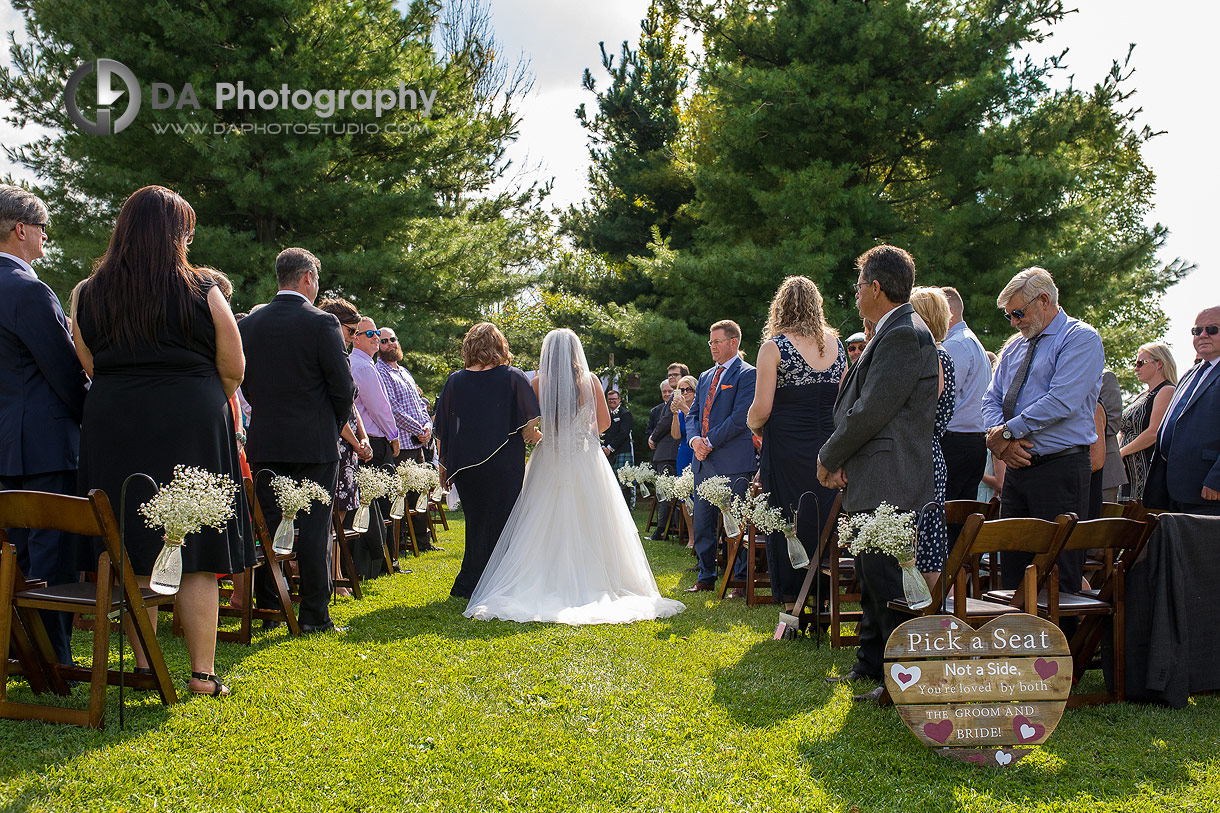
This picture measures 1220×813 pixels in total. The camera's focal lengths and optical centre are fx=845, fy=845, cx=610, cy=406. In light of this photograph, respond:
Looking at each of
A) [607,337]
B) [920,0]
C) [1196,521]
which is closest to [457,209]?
[607,337]

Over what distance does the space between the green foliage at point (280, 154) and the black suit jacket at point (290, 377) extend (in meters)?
10.2

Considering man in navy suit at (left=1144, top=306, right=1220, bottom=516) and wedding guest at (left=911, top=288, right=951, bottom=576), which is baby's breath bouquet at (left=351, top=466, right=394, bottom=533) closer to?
wedding guest at (left=911, top=288, right=951, bottom=576)

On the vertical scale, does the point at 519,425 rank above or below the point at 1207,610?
above

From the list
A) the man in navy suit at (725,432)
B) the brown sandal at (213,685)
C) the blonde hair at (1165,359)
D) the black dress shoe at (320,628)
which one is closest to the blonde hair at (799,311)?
the man in navy suit at (725,432)

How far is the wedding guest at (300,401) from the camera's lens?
216 inches

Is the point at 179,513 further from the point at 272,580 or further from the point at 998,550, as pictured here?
the point at 998,550

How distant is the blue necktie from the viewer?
549 centimetres

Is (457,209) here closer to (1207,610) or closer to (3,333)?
(3,333)

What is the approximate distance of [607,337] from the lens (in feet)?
63.5

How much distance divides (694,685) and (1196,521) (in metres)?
2.67

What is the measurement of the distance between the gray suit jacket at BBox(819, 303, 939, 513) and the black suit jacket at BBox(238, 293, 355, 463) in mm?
3309

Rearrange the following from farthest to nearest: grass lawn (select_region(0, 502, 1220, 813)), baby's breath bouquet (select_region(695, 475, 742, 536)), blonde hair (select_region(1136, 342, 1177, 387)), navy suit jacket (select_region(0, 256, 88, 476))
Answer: blonde hair (select_region(1136, 342, 1177, 387))
baby's breath bouquet (select_region(695, 475, 742, 536))
navy suit jacket (select_region(0, 256, 88, 476))
grass lawn (select_region(0, 502, 1220, 813))

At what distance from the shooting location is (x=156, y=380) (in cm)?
389
